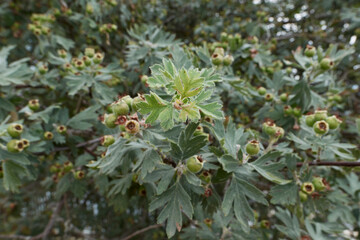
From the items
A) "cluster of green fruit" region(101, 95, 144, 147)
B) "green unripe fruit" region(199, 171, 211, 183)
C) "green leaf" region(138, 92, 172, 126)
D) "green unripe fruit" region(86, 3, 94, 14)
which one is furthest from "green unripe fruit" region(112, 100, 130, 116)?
"green unripe fruit" region(86, 3, 94, 14)

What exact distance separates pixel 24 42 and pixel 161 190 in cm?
324

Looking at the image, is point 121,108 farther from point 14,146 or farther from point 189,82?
point 14,146

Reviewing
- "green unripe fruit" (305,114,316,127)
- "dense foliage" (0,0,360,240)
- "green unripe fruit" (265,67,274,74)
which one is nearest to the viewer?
"dense foliage" (0,0,360,240)

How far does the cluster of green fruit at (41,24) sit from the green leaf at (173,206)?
216 cm

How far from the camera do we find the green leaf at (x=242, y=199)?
1.21 m

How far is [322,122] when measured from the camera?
4.61 feet

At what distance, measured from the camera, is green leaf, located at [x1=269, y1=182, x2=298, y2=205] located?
4.63 feet

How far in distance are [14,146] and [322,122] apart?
1660 millimetres

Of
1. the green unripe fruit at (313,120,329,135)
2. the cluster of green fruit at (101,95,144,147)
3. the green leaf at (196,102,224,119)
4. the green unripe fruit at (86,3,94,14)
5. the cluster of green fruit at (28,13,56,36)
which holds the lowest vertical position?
the cluster of green fruit at (28,13,56,36)

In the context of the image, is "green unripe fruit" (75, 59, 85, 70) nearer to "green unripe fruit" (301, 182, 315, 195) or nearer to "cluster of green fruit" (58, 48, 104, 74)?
"cluster of green fruit" (58, 48, 104, 74)

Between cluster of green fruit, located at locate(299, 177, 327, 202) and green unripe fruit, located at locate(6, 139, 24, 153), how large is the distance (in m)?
1.56

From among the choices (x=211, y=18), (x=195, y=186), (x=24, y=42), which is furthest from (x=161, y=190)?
Answer: (x=24, y=42)

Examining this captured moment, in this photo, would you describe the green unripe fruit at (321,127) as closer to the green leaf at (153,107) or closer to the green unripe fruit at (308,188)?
the green unripe fruit at (308,188)

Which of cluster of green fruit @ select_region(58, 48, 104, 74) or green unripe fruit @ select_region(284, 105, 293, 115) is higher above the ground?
green unripe fruit @ select_region(284, 105, 293, 115)
